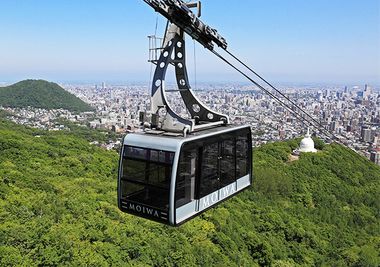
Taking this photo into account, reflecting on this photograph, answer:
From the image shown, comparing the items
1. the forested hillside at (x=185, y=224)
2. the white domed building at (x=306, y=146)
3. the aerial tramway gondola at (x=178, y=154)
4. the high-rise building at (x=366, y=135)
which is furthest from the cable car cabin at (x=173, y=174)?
the high-rise building at (x=366, y=135)

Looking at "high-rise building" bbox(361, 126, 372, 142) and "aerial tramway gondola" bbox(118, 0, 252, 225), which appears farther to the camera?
"high-rise building" bbox(361, 126, 372, 142)

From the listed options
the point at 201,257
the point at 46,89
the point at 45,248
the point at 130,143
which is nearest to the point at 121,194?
the point at 130,143

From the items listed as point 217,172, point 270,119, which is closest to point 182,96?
point 217,172

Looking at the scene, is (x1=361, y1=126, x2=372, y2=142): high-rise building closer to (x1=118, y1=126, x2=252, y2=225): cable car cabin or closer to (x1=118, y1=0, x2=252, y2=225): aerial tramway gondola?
(x1=118, y1=0, x2=252, y2=225): aerial tramway gondola

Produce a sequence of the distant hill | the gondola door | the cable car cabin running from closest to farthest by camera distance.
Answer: the cable car cabin
the gondola door
the distant hill

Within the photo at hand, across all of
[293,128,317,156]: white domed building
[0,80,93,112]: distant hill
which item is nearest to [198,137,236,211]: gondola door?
[293,128,317,156]: white domed building

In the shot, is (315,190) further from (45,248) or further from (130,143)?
(130,143)

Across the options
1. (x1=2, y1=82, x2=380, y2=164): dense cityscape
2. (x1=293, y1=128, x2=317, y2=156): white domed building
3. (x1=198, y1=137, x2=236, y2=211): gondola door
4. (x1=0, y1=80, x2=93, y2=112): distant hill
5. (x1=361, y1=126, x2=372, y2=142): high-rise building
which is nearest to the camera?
(x1=198, y1=137, x2=236, y2=211): gondola door

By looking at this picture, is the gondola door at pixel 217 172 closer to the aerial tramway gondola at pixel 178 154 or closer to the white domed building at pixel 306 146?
the aerial tramway gondola at pixel 178 154
